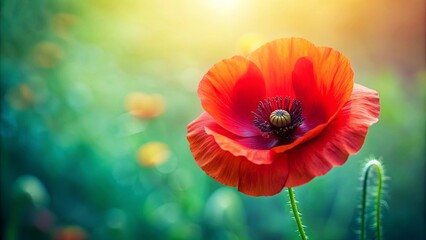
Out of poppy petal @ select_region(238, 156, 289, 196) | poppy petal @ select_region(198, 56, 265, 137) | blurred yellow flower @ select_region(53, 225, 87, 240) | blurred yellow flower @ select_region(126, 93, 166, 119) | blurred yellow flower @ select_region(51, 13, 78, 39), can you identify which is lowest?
poppy petal @ select_region(238, 156, 289, 196)

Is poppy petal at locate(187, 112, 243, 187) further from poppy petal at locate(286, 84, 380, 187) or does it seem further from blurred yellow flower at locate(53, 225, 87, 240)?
blurred yellow flower at locate(53, 225, 87, 240)

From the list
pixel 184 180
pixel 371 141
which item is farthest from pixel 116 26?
pixel 371 141

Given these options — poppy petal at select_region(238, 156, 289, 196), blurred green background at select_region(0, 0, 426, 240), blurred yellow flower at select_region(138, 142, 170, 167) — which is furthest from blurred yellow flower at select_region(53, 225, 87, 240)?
poppy petal at select_region(238, 156, 289, 196)

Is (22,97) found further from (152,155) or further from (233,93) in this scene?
(233,93)

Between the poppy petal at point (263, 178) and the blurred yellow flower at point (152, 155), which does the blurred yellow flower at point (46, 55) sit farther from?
the poppy petal at point (263, 178)

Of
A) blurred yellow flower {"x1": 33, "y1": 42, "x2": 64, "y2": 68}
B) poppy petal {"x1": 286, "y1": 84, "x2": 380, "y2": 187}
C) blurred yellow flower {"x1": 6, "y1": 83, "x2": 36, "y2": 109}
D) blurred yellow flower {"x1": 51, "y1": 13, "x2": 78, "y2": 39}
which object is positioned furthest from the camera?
blurred yellow flower {"x1": 51, "y1": 13, "x2": 78, "y2": 39}

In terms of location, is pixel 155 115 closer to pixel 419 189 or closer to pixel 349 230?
pixel 349 230
